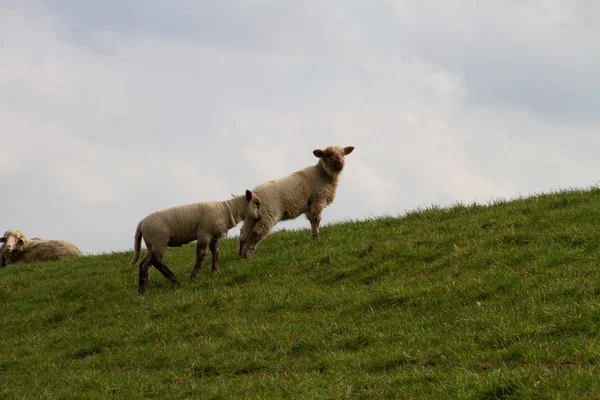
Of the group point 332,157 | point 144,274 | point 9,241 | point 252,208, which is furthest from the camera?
point 9,241

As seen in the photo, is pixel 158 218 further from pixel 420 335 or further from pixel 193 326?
pixel 420 335

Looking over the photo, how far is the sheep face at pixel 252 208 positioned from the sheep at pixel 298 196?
1.35 ft

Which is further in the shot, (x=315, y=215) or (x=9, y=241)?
(x=9, y=241)

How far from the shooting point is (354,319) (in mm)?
11891

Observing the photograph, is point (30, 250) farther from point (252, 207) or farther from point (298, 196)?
point (298, 196)

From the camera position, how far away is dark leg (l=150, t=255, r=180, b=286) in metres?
16.5

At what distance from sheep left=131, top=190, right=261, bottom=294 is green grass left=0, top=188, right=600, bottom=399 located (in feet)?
1.65

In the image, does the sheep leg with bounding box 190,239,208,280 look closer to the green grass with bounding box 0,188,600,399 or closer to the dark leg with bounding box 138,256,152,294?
the green grass with bounding box 0,188,600,399

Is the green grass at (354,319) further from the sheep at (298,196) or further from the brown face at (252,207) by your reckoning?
the brown face at (252,207)

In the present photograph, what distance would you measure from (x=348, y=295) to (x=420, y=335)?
2.73m

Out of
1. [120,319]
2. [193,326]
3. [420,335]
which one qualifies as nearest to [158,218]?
[120,319]

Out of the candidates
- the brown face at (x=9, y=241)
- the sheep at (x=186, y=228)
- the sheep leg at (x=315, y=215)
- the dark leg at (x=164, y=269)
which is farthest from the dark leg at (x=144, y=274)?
the brown face at (x=9, y=241)

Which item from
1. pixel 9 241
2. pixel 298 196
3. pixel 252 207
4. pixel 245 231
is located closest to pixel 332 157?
pixel 298 196

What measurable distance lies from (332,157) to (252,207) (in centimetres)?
284
